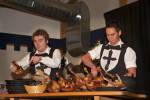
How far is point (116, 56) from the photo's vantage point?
2.42m

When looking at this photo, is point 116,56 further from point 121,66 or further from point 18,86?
point 18,86

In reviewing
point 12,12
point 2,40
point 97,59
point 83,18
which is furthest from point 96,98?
point 12,12

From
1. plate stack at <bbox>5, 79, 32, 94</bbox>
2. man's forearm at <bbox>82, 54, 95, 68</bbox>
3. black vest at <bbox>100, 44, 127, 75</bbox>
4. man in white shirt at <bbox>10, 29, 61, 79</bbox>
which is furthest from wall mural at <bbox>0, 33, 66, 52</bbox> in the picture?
black vest at <bbox>100, 44, 127, 75</bbox>

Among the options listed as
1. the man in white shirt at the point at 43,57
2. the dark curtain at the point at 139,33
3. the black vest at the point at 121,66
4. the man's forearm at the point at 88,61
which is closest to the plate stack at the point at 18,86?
the man in white shirt at the point at 43,57

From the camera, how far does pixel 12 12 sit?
4.49 m

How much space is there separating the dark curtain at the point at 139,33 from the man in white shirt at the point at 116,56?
73cm

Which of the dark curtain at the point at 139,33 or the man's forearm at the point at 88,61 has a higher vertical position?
the dark curtain at the point at 139,33

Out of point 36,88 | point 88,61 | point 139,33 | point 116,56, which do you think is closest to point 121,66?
point 116,56

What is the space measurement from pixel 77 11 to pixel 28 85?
5.60 feet

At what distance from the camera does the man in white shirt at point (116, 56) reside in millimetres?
2354

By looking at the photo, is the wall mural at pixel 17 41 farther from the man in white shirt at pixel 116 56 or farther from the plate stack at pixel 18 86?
the man in white shirt at pixel 116 56

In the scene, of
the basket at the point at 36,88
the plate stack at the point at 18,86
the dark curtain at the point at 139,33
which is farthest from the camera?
the dark curtain at the point at 139,33

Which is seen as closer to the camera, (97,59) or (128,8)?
(97,59)

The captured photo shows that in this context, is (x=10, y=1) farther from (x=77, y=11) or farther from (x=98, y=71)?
(x=98, y=71)
